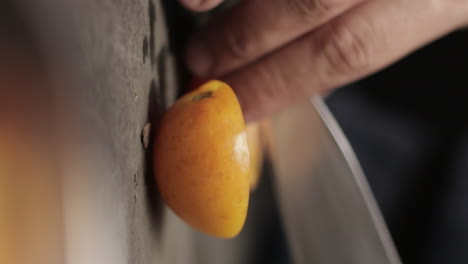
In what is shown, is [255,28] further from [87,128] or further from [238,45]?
[87,128]

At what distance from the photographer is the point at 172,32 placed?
1.08ft

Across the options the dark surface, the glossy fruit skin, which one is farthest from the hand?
the dark surface

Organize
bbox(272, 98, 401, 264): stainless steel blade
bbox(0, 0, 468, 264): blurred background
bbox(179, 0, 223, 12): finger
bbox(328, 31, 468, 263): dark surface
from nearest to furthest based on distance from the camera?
1. bbox(0, 0, 468, 264): blurred background
2. bbox(179, 0, 223, 12): finger
3. bbox(272, 98, 401, 264): stainless steel blade
4. bbox(328, 31, 468, 263): dark surface

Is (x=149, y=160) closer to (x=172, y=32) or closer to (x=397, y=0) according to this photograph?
(x=172, y=32)

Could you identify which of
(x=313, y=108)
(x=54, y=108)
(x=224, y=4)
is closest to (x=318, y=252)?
(x=313, y=108)

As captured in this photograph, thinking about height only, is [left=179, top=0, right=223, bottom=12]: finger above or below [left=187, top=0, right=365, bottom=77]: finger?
above

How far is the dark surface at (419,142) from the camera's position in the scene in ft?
2.34

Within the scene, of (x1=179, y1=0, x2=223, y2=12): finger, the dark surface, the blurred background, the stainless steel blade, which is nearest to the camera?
the blurred background

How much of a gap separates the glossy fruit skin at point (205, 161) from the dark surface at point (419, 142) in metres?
0.52

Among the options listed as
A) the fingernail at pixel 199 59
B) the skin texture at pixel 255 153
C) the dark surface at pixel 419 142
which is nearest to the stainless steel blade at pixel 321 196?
the skin texture at pixel 255 153

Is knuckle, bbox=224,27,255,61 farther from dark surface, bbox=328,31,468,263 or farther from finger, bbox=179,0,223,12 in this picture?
dark surface, bbox=328,31,468,263

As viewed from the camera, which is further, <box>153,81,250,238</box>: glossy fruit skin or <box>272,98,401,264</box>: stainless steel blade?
<box>272,98,401,264</box>: stainless steel blade

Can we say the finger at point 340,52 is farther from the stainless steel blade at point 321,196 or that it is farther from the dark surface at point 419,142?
the dark surface at point 419,142

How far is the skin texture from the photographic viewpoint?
47 centimetres
